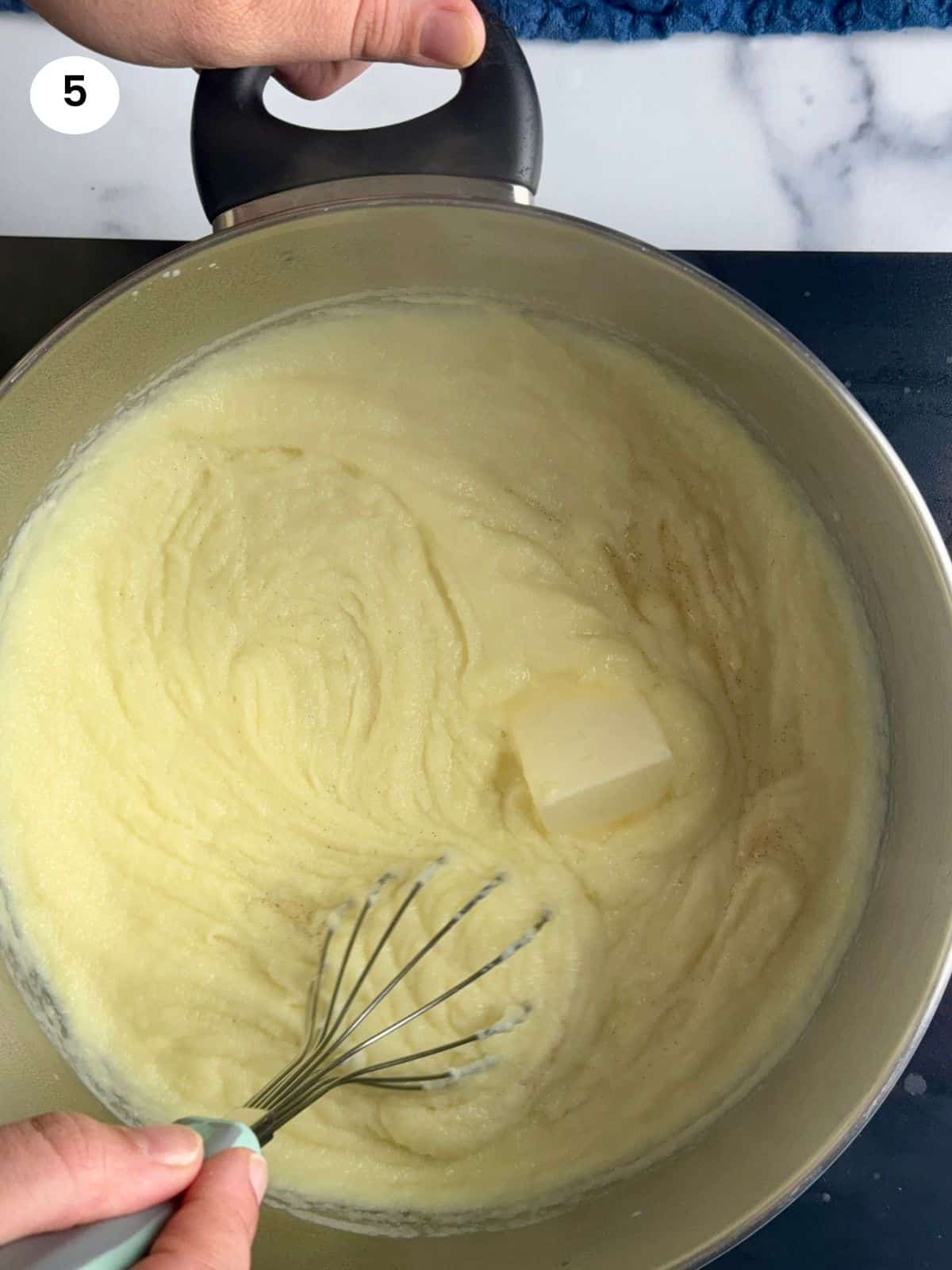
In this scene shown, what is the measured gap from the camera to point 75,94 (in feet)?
4.40

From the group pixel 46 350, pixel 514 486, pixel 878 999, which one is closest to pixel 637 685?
pixel 514 486

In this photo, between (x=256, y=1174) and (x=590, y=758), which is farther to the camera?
(x=590, y=758)

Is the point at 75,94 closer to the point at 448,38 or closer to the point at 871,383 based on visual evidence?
the point at 448,38

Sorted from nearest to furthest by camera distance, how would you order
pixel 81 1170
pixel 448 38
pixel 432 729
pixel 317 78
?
pixel 81 1170 < pixel 448 38 < pixel 317 78 < pixel 432 729

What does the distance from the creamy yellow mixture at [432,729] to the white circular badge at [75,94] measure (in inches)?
13.3

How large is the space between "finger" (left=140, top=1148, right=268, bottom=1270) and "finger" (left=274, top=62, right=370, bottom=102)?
0.98 meters

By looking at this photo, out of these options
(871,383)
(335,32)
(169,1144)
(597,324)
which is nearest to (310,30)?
(335,32)

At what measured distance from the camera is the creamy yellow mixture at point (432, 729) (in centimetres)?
121

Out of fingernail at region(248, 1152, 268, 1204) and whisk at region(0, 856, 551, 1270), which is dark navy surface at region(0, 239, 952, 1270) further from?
fingernail at region(248, 1152, 268, 1204)

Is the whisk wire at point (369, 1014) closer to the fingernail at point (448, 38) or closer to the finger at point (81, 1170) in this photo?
the finger at point (81, 1170)

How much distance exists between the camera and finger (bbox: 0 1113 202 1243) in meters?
0.70

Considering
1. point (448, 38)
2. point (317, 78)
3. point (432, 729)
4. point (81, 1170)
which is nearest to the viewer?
point (81, 1170)

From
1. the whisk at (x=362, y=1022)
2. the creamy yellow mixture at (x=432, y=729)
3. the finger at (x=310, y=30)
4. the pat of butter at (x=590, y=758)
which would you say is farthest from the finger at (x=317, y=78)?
the whisk at (x=362, y=1022)

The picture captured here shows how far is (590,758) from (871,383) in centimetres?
52
